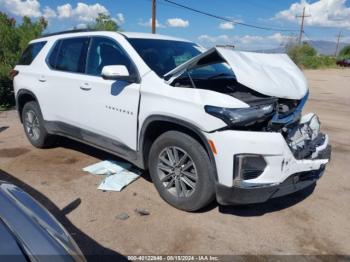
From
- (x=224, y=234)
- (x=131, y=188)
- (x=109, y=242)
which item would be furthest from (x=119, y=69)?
(x=224, y=234)

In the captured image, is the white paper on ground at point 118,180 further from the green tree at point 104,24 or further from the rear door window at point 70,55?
the green tree at point 104,24

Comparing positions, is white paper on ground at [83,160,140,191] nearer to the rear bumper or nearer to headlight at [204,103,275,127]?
the rear bumper

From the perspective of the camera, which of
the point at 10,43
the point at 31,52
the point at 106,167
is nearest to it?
the point at 106,167

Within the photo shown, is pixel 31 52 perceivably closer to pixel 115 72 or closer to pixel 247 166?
pixel 115 72

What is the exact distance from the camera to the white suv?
322 centimetres

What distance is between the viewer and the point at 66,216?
367 centimetres

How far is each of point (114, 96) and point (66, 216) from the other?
58.0 inches

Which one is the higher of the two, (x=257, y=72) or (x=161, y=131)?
(x=257, y=72)

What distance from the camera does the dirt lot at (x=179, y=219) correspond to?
3.23 meters

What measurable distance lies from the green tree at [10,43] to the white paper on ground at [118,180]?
6.83 metres

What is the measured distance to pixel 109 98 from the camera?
427 cm

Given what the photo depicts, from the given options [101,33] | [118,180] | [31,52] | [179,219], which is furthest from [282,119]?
[31,52]

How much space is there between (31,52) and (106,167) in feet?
8.27

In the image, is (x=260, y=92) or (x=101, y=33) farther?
(x=101, y=33)
